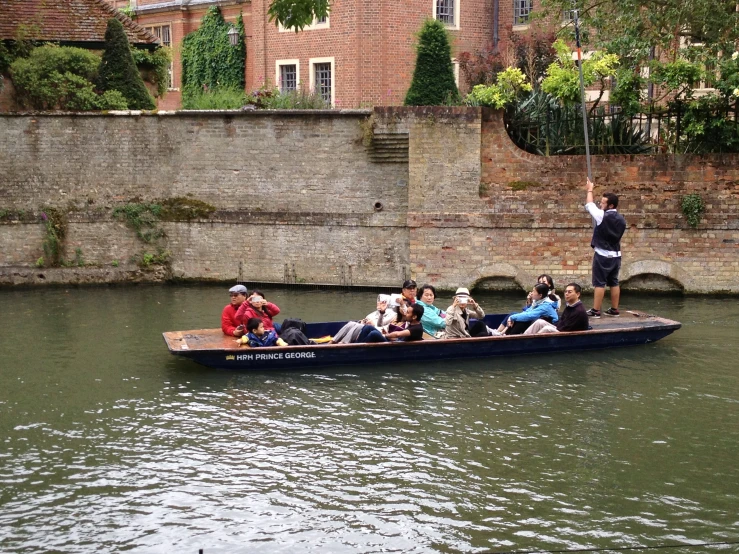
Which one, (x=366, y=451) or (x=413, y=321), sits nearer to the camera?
(x=366, y=451)

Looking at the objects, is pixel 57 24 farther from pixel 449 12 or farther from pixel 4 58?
pixel 449 12

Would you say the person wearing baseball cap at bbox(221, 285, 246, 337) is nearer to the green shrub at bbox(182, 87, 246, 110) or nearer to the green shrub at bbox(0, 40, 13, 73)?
the green shrub at bbox(182, 87, 246, 110)

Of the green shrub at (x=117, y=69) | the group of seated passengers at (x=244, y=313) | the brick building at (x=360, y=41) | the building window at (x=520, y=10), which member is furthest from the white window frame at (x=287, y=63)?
the group of seated passengers at (x=244, y=313)

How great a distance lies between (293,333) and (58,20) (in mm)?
11956

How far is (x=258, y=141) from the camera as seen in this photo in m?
17.5

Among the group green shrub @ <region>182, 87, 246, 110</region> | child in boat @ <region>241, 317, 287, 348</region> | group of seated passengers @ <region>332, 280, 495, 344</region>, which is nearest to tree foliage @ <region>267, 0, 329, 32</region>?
group of seated passengers @ <region>332, 280, 495, 344</region>

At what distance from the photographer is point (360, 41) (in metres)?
26.8

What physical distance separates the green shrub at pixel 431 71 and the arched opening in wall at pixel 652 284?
6.63 m

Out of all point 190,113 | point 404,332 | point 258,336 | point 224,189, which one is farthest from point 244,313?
point 190,113

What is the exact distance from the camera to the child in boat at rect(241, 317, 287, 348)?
1136 cm

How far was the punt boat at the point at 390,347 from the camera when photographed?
11.3m

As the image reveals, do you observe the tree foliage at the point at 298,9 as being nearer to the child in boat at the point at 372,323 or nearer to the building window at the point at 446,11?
the child in boat at the point at 372,323

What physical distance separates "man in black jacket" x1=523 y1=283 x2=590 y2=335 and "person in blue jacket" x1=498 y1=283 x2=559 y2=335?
126 mm

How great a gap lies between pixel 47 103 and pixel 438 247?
27.0ft
